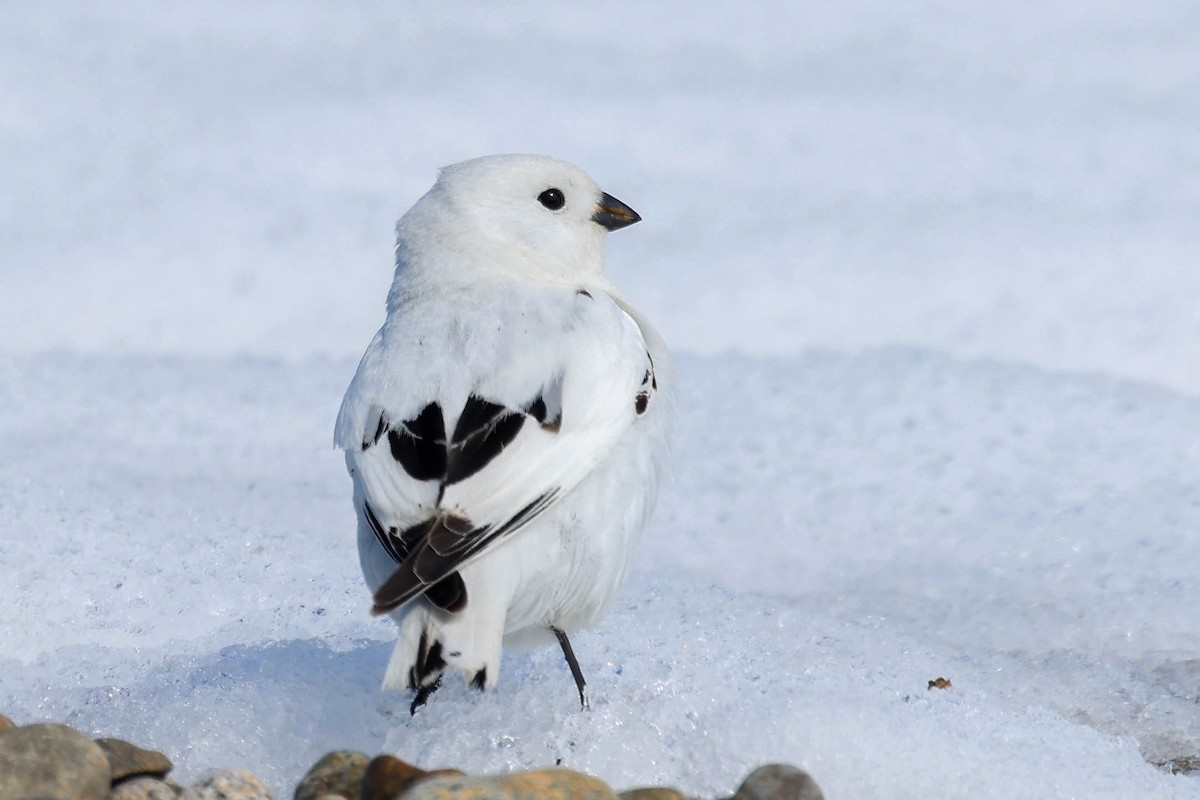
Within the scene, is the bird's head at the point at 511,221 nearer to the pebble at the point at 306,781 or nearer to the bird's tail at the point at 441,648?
the bird's tail at the point at 441,648

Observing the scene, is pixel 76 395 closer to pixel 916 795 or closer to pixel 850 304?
pixel 850 304

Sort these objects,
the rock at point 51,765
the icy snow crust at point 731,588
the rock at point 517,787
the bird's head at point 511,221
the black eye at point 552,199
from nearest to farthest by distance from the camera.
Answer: the rock at point 517,787
the rock at point 51,765
the icy snow crust at point 731,588
the bird's head at point 511,221
the black eye at point 552,199

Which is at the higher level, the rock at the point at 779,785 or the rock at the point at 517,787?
the rock at the point at 517,787

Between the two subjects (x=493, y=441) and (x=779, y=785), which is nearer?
(x=779, y=785)

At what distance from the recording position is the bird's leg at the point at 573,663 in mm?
2963

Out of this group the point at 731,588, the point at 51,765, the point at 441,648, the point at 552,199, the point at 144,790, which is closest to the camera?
the point at 51,765

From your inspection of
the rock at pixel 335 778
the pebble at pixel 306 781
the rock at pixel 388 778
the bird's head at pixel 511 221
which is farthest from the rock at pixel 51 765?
the bird's head at pixel 511 221

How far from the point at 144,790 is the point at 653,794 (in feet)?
2.59

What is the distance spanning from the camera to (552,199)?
368 centimetres

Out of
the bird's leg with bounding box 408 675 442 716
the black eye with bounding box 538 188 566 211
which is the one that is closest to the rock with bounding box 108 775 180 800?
the bird's leg with bounding box 408 675 442 716

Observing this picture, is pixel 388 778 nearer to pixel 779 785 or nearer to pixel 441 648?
pixel 441 648

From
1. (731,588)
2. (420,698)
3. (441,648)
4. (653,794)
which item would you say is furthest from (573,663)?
(731,588)

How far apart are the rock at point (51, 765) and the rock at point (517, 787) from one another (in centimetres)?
53

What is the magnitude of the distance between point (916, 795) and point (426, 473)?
3.28ft
